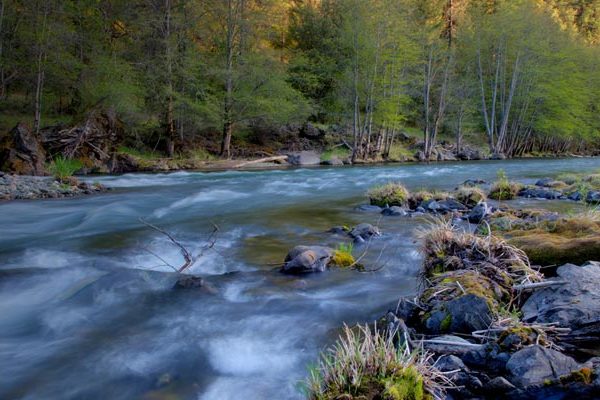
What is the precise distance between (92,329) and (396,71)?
30.4 m

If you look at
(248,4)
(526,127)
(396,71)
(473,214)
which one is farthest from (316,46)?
(473,214)

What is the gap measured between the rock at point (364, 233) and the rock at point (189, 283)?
10.6 ft

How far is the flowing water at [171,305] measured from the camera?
12.1 ft

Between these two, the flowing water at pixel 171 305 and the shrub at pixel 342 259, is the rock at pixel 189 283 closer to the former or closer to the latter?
the flowing water at pixel 171 305

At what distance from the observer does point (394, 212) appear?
10.5m

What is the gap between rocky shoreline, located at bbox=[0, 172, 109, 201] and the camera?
43.9 ft

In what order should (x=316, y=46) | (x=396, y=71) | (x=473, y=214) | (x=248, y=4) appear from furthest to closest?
1. (x=316, y=46)
2. (x=396, y=71)
3. (x=248, y=4)
4. (x=473, y=214)

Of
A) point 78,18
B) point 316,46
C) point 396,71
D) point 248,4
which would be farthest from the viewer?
point 316,46

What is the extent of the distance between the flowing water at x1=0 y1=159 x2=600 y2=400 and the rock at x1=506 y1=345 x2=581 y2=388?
152 cm

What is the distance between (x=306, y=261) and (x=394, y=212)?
4.87m

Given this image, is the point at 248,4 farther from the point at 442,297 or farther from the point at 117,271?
the point at 442,297

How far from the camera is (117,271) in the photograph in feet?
20.7

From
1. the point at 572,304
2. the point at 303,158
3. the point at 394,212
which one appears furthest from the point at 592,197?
the point at 303,158

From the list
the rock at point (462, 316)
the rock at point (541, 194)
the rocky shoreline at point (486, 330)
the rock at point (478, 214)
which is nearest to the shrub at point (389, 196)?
the rock at point (478, 214)
